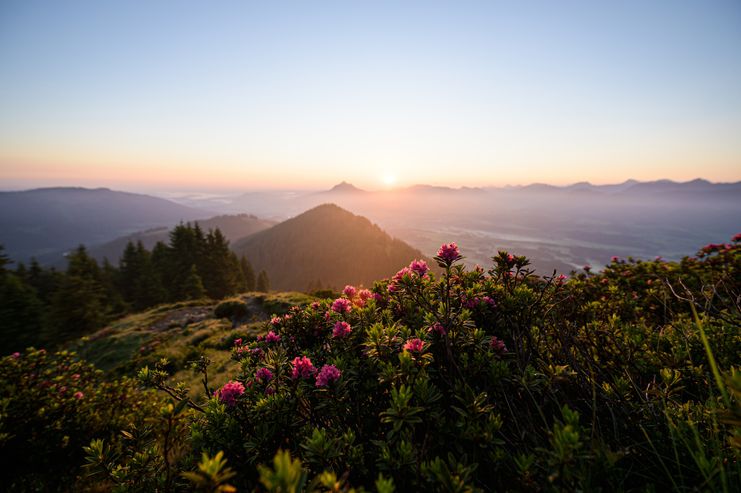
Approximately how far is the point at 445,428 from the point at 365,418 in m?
0.69

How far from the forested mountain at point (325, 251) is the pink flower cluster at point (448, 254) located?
12220 centimetres

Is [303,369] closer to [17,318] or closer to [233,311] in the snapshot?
[233,311]

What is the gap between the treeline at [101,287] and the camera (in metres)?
24.6

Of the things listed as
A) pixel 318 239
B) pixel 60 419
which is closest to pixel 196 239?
pixel 60 419

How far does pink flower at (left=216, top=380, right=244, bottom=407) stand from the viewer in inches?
98.0

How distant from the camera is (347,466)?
6.01ft

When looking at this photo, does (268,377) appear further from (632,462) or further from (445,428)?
(632,462)

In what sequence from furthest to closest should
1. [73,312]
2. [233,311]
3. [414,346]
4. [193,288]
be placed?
1. [193,288]
2. [73,312]
3. [233,311]
4. [414,346]

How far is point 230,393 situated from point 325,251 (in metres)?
159

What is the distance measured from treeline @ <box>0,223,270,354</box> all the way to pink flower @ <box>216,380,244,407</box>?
33.7m

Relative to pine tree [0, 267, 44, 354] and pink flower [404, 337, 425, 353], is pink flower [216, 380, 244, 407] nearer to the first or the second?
pink flower [404, 337, 425, 353]

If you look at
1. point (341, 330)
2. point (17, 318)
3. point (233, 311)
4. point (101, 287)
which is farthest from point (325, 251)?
point (341, 330)

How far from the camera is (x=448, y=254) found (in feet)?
9.86

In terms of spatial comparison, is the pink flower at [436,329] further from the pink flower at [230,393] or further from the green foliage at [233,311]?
the green foliage at [233,311]
